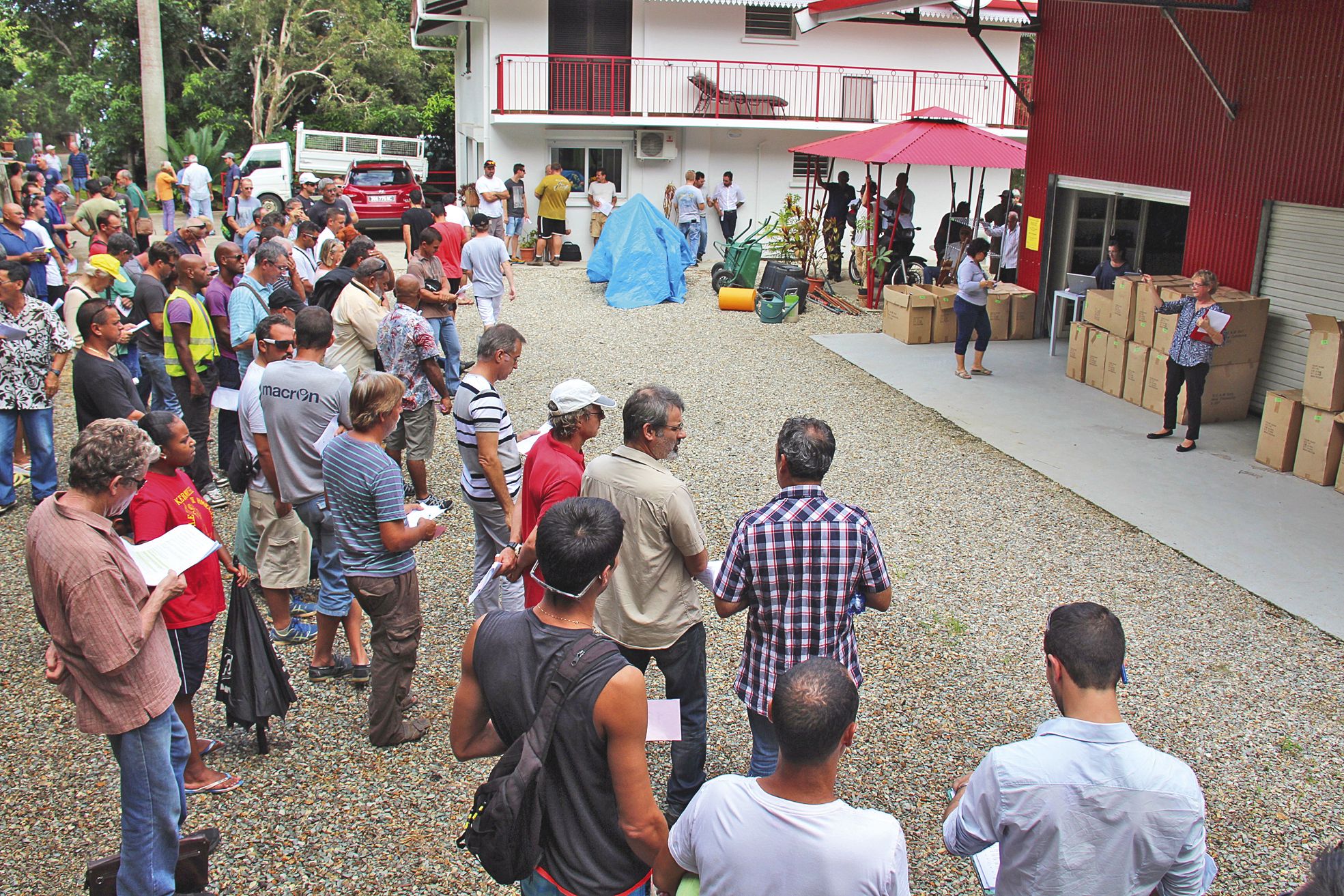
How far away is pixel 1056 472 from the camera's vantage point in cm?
857

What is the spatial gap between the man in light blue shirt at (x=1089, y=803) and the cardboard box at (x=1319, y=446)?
6872 mm

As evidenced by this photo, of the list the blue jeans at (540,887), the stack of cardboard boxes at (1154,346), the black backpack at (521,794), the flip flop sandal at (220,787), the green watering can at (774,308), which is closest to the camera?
the black backpack at (521,794)

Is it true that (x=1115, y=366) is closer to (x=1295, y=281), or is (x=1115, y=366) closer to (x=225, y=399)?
(x=1295, y=281)

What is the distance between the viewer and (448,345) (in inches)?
364

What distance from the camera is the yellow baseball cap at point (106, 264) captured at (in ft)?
27.9

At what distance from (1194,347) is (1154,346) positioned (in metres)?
1.45

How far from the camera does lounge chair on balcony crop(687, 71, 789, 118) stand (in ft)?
69.4

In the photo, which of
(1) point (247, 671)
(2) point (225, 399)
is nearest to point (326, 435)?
(1) point (247, 671)

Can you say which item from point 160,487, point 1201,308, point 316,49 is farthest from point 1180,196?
point 316,49

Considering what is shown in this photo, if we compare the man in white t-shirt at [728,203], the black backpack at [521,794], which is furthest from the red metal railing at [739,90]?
the black backpack at [521,794]

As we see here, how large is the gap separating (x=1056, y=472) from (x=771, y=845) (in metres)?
7.08

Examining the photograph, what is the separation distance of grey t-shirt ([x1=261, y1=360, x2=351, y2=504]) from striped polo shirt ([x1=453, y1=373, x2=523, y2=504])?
2.22 ft

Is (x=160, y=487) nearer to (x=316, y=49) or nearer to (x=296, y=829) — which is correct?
(x=296, y=829)

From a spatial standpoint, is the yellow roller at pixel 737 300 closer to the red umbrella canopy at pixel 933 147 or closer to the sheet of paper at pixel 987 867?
the red umbrella canopy at pixel 933 147
